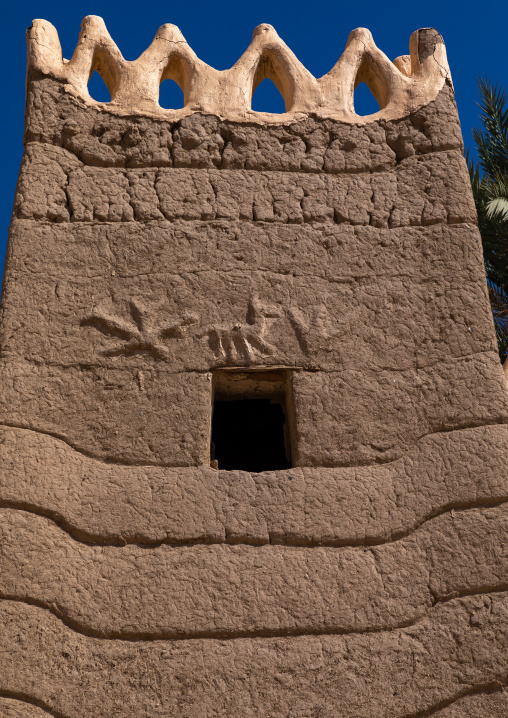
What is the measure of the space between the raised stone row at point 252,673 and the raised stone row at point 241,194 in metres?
1.74

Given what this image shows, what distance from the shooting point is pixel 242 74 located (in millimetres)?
3658

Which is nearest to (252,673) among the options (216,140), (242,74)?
(216,140)

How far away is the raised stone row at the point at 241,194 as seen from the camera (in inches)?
130

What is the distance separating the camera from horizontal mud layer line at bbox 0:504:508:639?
2.73 metres

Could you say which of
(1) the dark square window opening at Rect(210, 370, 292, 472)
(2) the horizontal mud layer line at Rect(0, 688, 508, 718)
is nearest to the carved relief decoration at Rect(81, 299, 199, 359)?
(1) the dark square window opening at Rect(210, 370, 292, 472)

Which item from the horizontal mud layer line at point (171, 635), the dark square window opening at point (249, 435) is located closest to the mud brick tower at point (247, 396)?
the horizontal mud layer line at point (171, 635)

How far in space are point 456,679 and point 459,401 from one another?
111 centimetres

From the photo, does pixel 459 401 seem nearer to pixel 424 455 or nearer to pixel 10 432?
pixel 424 455

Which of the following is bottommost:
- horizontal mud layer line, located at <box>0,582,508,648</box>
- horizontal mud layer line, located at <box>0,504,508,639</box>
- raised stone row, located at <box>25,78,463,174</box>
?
horizontal mud layer line, located at <box>0,582,508,648</box>

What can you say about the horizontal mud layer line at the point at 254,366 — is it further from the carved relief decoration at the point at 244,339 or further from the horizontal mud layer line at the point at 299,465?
the horizontal mud layer line at the point at 299,465

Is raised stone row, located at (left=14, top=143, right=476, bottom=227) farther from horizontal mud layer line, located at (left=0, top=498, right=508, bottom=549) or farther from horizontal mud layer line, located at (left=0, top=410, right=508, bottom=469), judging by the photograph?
horizontal mud layer line, located at (left=0, top=498, right=508, bottom=549)

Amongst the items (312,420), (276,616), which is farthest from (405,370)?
(276,616)

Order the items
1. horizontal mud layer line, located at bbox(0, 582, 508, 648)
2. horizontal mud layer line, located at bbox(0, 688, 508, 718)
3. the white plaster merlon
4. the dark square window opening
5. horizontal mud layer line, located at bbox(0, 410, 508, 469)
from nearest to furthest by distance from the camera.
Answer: horizontal mud layer line, located at bbox(0, 688, 508, 718) → horizontal mud layer line, located at bbox(0, 582, 508, 648) → horizontal mud layer line, located at bbox(0, 410, 508, 469) → the white plaster merlon → the dark square window opening

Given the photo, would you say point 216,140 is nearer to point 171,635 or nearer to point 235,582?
point 235,582
